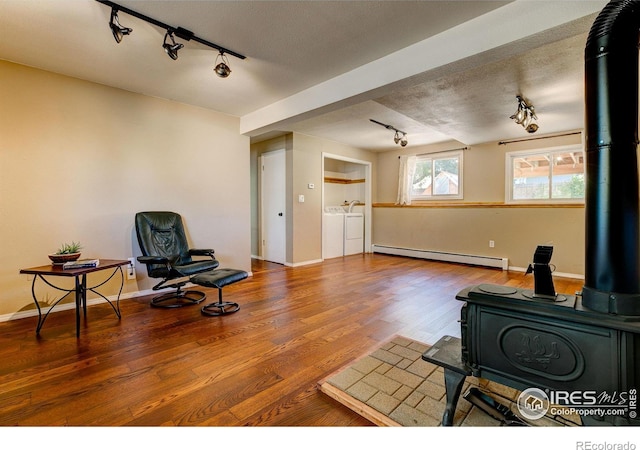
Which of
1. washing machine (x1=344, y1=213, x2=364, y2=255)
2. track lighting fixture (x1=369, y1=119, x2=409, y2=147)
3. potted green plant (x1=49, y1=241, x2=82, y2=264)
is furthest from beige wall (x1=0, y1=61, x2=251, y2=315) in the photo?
washing machine (x1=344, y1=213, x2=364, y2=255)

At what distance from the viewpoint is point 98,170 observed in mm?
3082

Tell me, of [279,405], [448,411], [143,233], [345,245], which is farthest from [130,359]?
[345,245]

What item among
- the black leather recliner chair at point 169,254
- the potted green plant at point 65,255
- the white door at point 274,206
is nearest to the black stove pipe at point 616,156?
the black leather recliner chair at point 169,254

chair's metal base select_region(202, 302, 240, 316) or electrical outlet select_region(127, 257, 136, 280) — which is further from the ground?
electrical outlet select_region(127, 257, 136, 280)

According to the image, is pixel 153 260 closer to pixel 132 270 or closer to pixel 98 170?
pixel 132 270

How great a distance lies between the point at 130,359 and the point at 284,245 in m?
3.40

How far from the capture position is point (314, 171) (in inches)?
213

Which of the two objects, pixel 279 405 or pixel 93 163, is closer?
pixel 279 405

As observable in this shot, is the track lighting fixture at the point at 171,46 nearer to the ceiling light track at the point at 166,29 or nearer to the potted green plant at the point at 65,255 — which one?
the ceiling light track at the point at 166,29

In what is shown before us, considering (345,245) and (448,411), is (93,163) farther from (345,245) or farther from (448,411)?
(345,245)

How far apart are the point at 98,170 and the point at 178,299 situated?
1.58 m

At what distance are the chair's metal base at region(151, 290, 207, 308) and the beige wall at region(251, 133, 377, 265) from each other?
1.93m

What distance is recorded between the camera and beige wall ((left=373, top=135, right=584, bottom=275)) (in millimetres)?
4414

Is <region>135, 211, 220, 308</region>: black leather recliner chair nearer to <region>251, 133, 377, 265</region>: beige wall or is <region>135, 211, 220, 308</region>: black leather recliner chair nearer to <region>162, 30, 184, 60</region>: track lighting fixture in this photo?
<region>162, 30, 184, 60</region>: track lighting fixture
